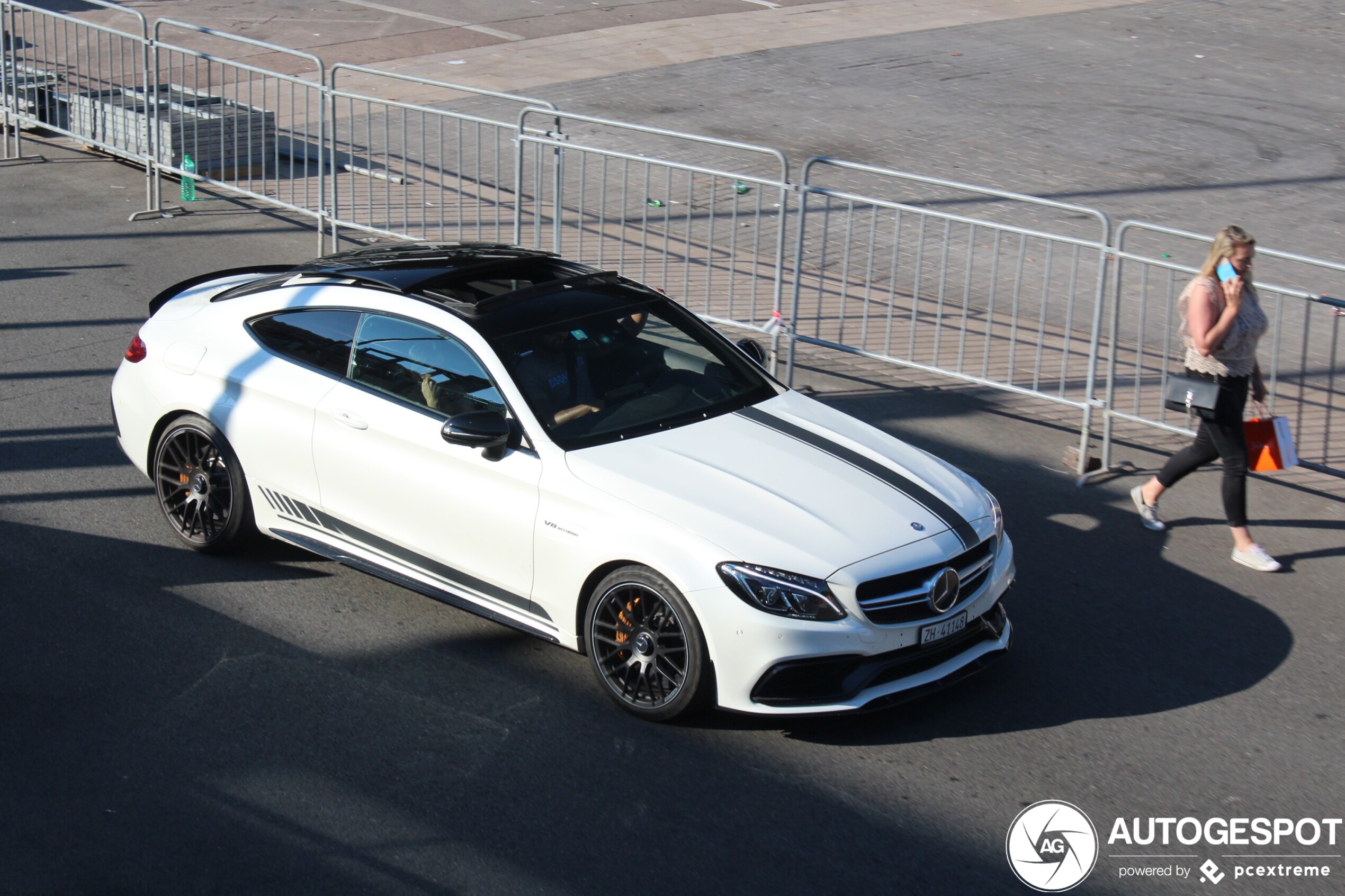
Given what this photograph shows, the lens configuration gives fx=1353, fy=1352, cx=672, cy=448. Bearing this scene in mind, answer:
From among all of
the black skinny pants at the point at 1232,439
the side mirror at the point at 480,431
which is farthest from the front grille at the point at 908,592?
the black skinny pants at the point at 1232,439

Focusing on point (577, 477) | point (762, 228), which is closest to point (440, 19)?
point (762, 228)

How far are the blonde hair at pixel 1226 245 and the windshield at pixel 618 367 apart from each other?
246 cm

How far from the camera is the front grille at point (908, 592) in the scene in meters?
5.21

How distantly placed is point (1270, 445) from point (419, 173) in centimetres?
983

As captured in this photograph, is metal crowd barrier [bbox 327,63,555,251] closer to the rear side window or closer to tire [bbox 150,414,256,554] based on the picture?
the rear side window

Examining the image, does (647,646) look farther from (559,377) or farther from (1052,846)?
(1052,846)

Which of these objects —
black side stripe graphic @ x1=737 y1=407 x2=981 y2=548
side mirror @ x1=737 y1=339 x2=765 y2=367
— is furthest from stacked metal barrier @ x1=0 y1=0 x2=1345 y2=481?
black side stripe graphic @ x1=737 y1=407 x2=981 y2=548

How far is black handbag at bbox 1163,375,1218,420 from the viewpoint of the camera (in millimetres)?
7078

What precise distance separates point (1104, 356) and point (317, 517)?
6310 mm

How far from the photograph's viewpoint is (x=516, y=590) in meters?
5.84

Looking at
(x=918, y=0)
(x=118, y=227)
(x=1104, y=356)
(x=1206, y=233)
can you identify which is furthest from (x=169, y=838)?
(x=918, y=0)

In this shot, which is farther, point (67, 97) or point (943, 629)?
point (67, 97)

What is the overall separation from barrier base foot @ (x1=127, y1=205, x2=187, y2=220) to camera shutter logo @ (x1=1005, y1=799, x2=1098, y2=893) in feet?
35.9

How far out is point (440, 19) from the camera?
24297mm
